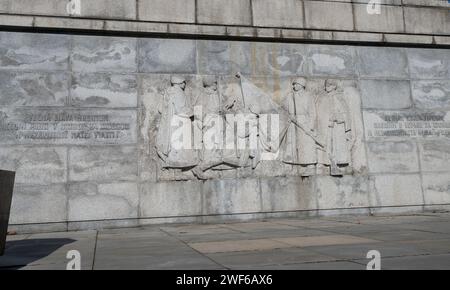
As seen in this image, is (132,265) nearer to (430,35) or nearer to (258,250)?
(258,250)

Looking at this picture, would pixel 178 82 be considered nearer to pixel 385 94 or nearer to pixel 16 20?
pixel 16 20

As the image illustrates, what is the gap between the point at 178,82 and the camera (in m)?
10.2

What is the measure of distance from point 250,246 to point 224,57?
586cm

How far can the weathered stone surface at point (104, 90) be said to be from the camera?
9.84 m

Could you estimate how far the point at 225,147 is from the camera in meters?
10.2

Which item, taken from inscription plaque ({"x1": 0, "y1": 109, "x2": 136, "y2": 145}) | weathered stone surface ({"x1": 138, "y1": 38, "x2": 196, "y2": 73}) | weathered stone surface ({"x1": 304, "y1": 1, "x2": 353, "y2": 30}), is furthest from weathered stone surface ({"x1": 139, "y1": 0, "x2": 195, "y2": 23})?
weathered stone surface ({"x1": 304, "y1": 1, "x2": 353, "y2": 30})

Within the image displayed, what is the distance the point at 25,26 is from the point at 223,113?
15.9 feet

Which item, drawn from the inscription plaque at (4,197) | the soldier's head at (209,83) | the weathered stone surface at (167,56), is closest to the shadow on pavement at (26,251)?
the inscription plaque at (4,197)

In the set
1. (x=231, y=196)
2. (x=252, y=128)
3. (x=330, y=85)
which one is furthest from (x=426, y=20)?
(x=231, y=196)

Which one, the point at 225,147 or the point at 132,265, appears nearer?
the point at 132,265

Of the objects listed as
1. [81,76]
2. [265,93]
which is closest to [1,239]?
[81,76]

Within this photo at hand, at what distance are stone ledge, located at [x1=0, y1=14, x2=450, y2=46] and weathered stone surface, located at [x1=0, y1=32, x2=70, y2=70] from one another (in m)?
0.21

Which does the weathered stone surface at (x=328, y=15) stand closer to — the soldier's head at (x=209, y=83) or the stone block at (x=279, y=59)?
the stone block at (x=279, y=59)

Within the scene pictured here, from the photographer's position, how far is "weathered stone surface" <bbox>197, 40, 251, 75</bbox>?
10.6 metres
